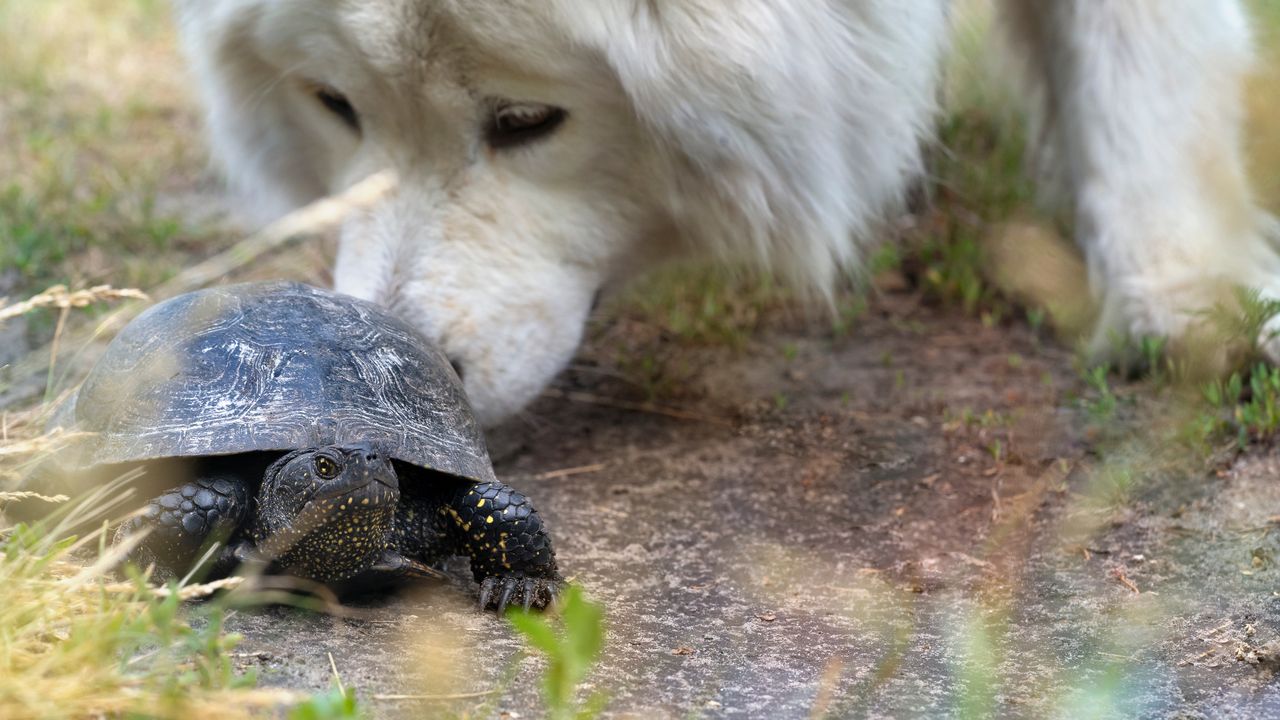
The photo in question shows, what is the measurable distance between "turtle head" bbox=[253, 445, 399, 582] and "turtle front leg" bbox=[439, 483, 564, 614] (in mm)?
170

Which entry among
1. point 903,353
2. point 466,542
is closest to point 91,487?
point 466,542

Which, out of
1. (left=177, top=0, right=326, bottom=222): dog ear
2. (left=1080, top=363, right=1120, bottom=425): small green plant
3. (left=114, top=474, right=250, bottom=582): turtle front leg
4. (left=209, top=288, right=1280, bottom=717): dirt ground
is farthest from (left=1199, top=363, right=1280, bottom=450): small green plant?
(left=177, top=0, right=326, bottom=222): dog ear

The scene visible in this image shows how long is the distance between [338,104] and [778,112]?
0.98 meters

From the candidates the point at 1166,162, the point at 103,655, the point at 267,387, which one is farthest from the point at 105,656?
the point at 1166,162

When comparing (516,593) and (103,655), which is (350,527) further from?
(103,655)

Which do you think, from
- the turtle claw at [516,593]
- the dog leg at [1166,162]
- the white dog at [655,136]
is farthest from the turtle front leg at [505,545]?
the dog leg at [1166,162]

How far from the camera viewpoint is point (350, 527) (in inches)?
75.5

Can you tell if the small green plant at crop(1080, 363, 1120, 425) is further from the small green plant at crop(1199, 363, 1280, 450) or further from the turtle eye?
the turtle eye

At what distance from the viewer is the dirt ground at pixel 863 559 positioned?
1800 millimetres

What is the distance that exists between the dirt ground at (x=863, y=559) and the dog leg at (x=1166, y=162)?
0.29m

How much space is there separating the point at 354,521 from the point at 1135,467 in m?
1.59

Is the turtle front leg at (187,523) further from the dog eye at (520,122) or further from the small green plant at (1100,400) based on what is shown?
the small green plant at (1100,400)

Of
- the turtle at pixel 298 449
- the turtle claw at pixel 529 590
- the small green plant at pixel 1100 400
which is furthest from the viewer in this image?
the small green plant at pixel 1100 400

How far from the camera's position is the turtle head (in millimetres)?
1882
